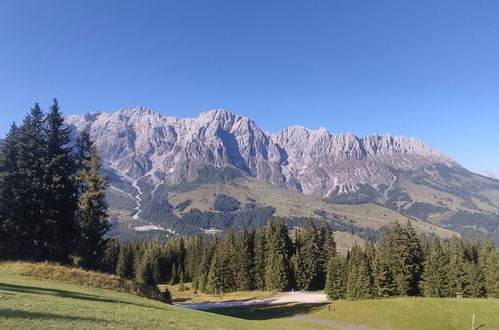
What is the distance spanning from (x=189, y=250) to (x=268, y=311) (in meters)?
76.4

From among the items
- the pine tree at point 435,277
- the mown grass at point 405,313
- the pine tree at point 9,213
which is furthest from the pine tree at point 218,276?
the pine tree at point 9,213

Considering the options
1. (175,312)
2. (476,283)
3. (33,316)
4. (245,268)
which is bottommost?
(245,268)

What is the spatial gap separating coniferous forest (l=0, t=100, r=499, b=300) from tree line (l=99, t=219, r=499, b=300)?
0.87 feet

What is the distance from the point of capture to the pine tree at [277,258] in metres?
94.1

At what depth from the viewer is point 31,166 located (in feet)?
147

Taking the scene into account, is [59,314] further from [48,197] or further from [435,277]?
[435,277]

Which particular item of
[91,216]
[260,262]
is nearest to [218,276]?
[260,262]

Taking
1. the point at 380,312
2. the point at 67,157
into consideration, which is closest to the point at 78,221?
the point at 67,157

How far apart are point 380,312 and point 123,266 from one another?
9770 centimetres

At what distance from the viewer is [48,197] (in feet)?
148

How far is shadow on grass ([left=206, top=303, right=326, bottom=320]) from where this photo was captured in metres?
59.3

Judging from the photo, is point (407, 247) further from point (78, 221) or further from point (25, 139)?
→ point (25, 139)

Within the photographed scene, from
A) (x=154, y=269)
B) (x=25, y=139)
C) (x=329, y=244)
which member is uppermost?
(x=25, y=139)

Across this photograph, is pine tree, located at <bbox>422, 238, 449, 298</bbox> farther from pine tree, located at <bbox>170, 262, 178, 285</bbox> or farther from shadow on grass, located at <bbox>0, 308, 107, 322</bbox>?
pine tree, located at <bbox>170, 262, 178, 285</bbox>
